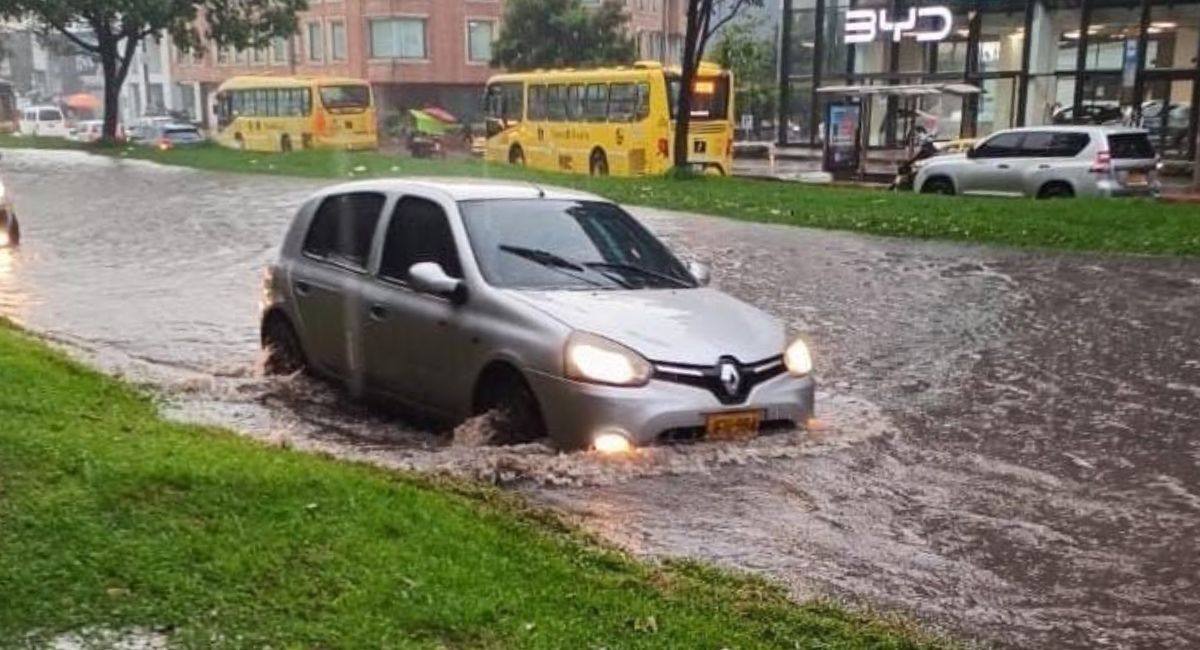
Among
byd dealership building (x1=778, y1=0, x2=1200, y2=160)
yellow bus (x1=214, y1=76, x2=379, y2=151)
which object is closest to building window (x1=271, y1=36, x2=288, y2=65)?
yellow bus (x1=214, y1=76, x2=379, y2=151)

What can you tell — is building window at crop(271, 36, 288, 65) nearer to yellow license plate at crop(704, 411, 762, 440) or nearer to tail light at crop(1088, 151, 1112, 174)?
tail light at crop(1088, 151, 1112, 174)

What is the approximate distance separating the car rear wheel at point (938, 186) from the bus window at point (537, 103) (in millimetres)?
13284

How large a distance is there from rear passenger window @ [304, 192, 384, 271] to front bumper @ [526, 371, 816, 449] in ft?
6.63

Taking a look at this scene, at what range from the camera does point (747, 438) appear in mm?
6582

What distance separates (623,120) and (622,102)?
17.9 inches

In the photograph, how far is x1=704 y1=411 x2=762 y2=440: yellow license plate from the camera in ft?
21.0

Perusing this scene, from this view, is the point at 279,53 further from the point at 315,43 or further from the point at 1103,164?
the point at 1103,164

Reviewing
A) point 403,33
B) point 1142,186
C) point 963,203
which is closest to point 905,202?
point 963,203

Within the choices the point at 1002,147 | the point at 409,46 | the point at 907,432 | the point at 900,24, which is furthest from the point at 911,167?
the point at 409,46

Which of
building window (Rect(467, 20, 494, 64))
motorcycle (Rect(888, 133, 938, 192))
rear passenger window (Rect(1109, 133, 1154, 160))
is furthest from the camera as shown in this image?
building window (Rect(467, 20, 494, 64))

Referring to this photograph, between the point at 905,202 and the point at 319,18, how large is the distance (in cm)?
5192

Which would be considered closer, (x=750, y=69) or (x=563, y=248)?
(x=563, y=248)

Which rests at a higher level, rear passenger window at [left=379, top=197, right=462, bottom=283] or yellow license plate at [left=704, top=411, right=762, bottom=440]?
rear passenger window at [left=379, top=197, right=462, bottom=283]

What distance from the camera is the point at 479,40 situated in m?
64.6
